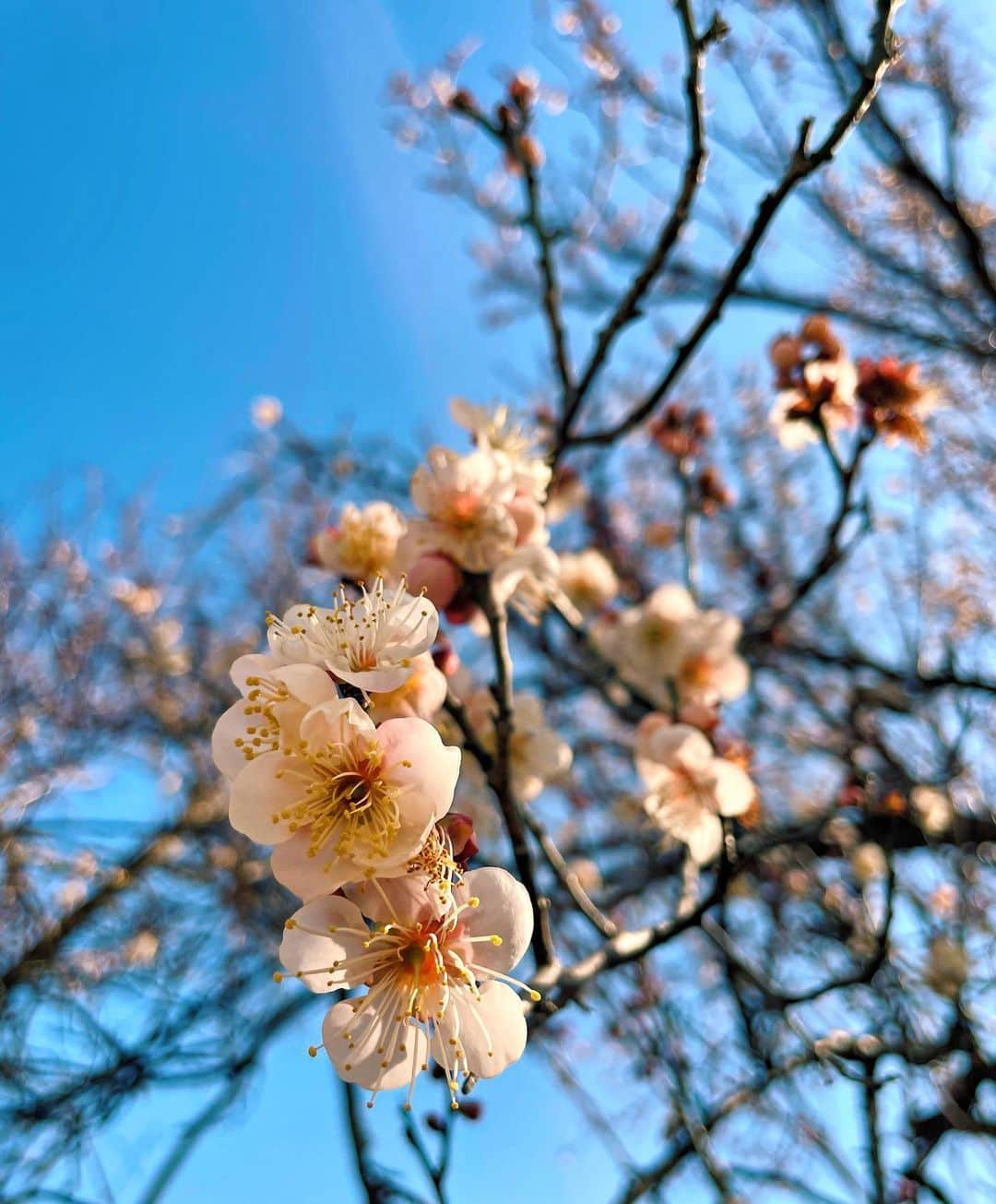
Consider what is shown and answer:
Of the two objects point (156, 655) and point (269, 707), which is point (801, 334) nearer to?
point (269, 707)

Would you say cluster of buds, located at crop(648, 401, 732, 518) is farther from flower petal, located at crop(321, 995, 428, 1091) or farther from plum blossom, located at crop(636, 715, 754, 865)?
flower petal, located at crop(321, 995, 428, 1091)

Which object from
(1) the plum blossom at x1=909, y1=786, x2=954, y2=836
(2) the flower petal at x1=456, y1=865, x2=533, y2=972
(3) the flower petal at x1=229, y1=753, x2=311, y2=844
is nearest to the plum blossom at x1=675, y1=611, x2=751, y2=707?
(1) the plum blossom at x1=909, y1=786, x2=954, y2=836

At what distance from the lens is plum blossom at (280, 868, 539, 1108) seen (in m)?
0.97

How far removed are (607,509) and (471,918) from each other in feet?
17.8

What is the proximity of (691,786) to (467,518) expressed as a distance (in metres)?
0.94

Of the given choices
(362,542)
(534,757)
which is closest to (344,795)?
(362,542)

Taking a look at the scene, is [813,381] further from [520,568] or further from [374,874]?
[374,874]

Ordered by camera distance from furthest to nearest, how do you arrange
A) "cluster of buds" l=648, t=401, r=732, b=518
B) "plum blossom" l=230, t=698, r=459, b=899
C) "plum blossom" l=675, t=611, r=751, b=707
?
"cluster of buds" l=648, t=401, r=732, b=518 → "plum blossom" l=675, t=611, r=751, b=707 → "plum blossom" l=230, t=698, r=459, b=899

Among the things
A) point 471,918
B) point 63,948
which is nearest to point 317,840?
point 471,918

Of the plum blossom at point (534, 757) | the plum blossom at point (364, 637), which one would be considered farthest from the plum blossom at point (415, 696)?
the plum blossom at point (534, 757)

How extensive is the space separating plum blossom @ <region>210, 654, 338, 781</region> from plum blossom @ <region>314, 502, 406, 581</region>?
711 millimetres

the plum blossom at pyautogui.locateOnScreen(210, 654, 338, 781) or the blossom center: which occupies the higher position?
the plum blossom at pyautogui.locateOnScreen(210, 654, 338, 781)

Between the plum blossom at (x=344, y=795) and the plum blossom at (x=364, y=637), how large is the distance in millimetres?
68

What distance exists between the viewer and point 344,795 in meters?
0.97
